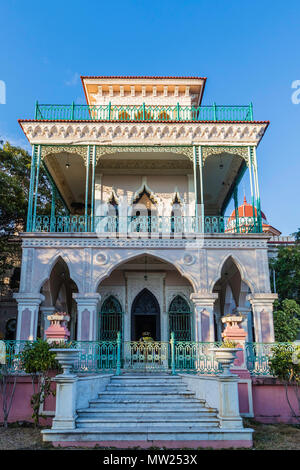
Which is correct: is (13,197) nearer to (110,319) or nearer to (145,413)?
(110,319)

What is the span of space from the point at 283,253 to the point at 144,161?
9856mm

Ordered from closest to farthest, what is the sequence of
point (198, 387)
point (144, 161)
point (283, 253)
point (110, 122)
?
point (198, 387) < point (110, 122) < point (144, 161) < point (283, 253)

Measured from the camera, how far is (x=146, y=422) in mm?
7836

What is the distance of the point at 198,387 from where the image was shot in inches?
356

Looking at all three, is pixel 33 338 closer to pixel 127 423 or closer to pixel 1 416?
pixel 1 416

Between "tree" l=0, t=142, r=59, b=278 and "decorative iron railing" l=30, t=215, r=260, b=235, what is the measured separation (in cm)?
417

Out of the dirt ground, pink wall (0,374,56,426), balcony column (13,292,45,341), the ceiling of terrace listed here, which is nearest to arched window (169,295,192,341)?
the ceiling of terrace

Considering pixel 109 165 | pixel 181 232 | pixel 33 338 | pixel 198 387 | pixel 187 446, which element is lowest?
pixel 187 446

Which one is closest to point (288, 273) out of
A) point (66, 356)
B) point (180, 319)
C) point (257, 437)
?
point (180, 319)

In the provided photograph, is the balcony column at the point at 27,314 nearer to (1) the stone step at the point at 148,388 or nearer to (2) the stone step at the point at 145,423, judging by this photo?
(1) the stone step at the point at 148,388

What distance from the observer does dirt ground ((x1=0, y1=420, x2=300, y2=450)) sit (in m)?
7.44

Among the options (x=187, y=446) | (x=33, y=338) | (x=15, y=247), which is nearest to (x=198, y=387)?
(x=187, y=446)

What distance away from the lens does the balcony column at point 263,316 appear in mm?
12438

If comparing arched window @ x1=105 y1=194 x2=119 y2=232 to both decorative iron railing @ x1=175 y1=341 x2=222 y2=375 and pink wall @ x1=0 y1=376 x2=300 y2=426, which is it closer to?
decorative iron railing @ x1=175 y1=341 x2=222 y2=375
